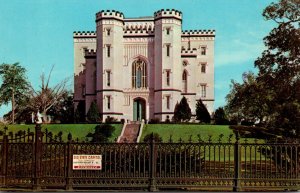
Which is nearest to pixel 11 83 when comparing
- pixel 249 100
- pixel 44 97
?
pixel 44 97

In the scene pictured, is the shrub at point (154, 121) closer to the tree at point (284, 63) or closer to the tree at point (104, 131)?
the tree at point (104, 131)

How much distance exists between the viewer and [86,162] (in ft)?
43.7

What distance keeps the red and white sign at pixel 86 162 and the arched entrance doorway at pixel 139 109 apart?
3855 centimetres

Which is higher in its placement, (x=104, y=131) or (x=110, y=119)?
(x=110, y=119)

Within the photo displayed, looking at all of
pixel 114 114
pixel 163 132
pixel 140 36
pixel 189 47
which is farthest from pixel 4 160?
pixel 189 47

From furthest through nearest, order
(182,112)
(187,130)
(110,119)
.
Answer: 1. (182,112)
2. (110,119)
3. (187,130)

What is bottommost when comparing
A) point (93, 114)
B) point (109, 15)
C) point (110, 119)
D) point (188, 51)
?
point (110, 119)

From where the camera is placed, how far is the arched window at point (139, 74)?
172ft

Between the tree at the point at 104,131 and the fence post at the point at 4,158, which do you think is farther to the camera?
the tree at the point at 104,131

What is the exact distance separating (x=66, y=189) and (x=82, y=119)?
40.1m

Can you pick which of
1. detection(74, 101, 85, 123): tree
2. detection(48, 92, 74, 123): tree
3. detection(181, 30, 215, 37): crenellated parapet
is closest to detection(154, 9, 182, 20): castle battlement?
detection(181, 30, 215, 37): crenellated parapet

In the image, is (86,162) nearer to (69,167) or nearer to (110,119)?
(69,167)

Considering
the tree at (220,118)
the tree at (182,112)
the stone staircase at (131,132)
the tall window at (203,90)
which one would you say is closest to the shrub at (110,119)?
the stone staircase at (131,132)

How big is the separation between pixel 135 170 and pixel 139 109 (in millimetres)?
38519
